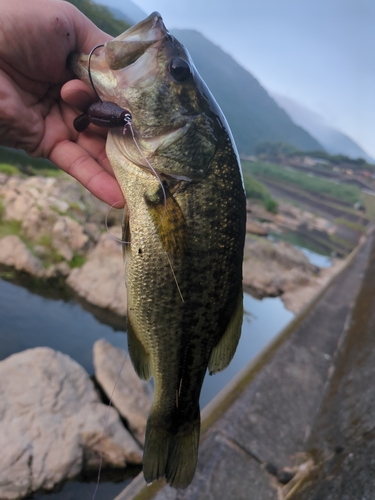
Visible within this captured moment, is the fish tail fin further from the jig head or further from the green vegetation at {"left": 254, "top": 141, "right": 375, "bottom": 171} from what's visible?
the green vegetation at {"left": 254, "top": 141, "right": 375, "bottom": 171}

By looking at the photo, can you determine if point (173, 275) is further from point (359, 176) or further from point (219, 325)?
point (359, 176)

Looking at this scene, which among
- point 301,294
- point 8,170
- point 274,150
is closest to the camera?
point 8,170

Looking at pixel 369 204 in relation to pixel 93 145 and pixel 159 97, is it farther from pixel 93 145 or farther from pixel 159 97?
pixel 159 97

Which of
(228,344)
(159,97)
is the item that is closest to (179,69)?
(159,97)

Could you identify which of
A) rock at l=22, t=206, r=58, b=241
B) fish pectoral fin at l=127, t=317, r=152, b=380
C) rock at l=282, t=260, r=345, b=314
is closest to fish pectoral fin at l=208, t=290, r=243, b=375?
fish pectoral fin at l=127, t=317, r=152, b=380

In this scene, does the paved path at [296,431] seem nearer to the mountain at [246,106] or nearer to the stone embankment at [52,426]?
the stone embankment at [52,426]
